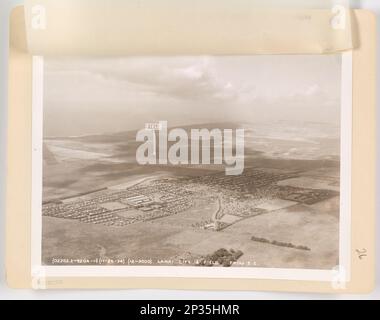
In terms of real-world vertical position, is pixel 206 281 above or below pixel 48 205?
below

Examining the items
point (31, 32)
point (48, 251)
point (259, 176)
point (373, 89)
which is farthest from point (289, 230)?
point (31, 32)

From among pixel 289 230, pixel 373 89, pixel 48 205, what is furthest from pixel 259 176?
pixel 48 205

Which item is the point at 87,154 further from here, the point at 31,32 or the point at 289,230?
the point at 289,230

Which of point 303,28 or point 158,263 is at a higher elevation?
point 303,28

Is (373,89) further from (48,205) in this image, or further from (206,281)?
(48,205)

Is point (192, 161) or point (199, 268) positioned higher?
point (192, 161)
